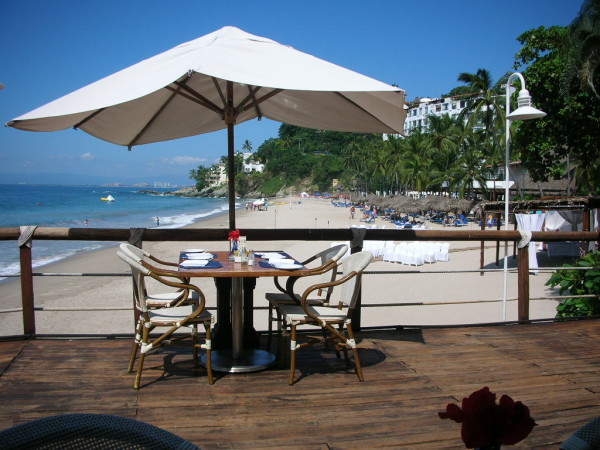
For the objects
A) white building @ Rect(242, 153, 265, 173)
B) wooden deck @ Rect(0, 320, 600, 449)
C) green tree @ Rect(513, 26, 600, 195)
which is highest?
white building @ Rect(242, 153, 265, 173)

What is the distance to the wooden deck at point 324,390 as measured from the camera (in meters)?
2.49

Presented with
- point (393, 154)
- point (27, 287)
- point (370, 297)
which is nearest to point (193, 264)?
point (27, 287)

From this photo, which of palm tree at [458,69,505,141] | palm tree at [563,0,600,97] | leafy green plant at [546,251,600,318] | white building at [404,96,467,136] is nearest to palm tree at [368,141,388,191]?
white building at [404,96,467,136]

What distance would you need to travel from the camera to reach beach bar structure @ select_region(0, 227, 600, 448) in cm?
252

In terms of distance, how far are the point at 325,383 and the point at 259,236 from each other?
4.40 ft

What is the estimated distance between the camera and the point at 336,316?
3307 millimetres

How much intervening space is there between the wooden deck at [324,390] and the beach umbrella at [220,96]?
1338 mm

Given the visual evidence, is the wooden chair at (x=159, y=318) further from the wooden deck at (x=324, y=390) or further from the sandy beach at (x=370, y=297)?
the sandy beach at (x=370, y=297)

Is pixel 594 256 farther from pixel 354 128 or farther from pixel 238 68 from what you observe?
pixel 238 68

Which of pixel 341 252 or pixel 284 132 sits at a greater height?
pixel 284 132

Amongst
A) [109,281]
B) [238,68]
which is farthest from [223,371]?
[109,281]

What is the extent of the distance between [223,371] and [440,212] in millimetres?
41082

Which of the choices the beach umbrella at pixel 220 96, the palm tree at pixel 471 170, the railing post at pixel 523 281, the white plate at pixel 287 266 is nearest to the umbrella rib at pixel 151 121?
the beach umbrella at pixel 220 96

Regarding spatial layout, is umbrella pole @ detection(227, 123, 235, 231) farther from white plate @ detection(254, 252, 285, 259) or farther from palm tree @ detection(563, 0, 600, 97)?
palm tree @ detection(563, 0, 600, 97)
